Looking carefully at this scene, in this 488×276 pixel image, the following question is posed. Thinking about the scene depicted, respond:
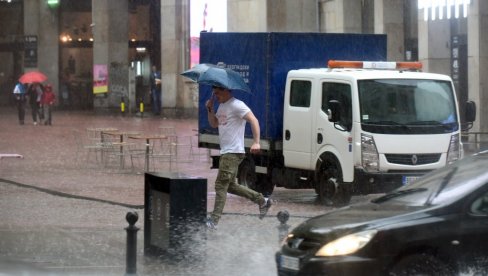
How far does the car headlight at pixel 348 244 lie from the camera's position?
8.40 m

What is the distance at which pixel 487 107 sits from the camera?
93.8 ft

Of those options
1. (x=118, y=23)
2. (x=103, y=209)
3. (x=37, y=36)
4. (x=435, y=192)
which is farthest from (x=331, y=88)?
(x=37, y=36)

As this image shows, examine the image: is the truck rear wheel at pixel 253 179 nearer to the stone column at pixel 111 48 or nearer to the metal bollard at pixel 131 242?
the metal bollard at pixel 131 242

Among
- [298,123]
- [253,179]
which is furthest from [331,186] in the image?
[253,179]

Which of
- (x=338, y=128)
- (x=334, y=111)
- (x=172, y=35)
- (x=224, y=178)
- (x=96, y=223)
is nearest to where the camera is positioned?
(x=224, y=178)

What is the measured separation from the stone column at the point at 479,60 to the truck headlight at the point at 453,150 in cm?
1206

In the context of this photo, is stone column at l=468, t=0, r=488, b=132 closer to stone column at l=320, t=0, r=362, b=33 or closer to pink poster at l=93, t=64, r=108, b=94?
stone column at l=320, t=0, r=362, b=33

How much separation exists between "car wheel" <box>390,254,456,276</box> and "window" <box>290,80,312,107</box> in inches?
343

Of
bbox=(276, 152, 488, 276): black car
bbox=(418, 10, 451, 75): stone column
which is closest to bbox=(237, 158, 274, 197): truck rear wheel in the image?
bbox=(276, 152, 488, 276): black car

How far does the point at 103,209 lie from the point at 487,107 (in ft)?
50.6

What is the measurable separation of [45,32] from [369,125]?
45.5 m

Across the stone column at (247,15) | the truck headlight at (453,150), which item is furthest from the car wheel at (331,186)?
the stone column at (247,15)

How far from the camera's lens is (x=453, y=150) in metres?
16.5

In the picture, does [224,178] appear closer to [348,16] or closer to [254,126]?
[254,126]
